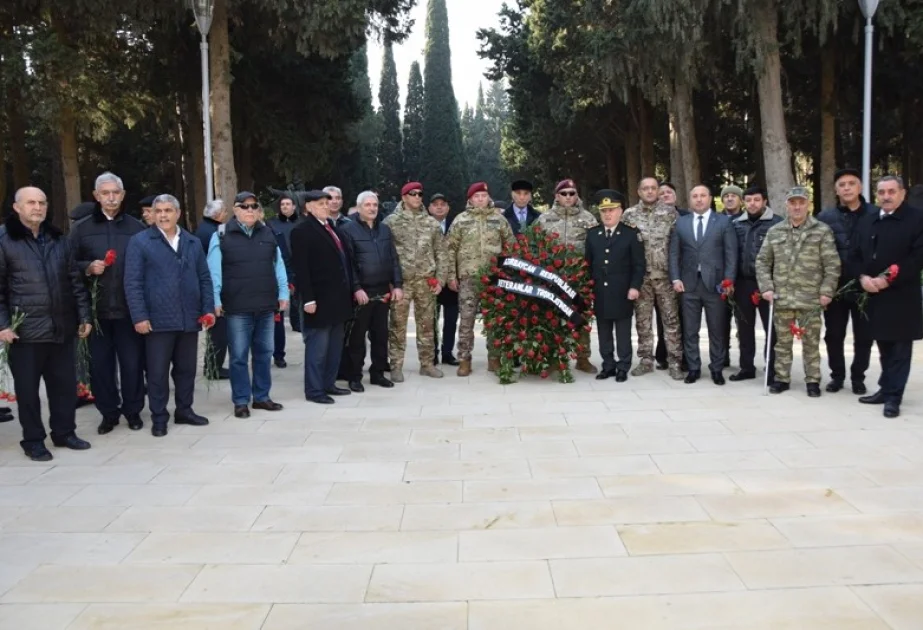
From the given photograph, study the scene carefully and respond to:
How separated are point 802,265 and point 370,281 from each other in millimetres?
3925

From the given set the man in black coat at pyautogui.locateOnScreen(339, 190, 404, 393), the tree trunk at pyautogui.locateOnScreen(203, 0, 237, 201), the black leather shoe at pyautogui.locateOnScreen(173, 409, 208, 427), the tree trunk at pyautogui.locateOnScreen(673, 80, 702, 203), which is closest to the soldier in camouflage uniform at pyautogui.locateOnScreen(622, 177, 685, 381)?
the man in black coat at pyautogui.locateOnScreen(339, 190, 404, 393)

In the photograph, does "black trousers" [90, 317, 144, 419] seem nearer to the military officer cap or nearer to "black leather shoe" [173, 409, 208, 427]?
"black leather shoe" [173, 409, 208, 427]

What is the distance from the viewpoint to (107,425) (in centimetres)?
655

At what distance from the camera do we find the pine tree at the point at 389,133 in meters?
61.7

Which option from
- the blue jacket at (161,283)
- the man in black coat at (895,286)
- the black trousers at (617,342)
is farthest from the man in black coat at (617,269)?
the blue jacket at (161,283)

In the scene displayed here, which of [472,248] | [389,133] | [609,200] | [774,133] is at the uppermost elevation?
[389,133]

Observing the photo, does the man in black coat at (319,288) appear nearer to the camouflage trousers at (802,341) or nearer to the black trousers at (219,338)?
the black trousers at (219,338)

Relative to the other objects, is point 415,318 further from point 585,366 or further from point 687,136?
A: point 687,136

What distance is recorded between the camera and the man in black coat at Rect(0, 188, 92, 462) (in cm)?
564

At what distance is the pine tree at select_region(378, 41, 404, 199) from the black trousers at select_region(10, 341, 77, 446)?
174 ft

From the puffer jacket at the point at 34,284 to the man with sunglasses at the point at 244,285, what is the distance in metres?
1.29

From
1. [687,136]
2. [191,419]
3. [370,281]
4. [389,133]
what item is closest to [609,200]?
[370,281]

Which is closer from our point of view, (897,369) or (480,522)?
(480,522)

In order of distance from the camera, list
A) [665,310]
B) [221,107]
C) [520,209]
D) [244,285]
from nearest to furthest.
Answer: [244,285], [665,310], [520,209], [221,107]
